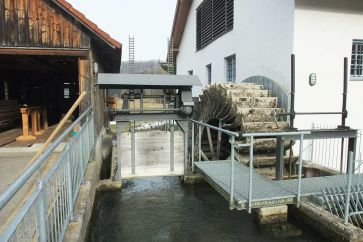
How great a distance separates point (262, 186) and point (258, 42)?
19.0 ft

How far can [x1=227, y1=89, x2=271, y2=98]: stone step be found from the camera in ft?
25.9

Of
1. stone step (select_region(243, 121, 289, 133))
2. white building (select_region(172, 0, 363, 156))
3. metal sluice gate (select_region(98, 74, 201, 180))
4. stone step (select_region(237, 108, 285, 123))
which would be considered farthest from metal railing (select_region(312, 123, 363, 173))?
metal sluice gate (select_region(98, 74, 201, 180))

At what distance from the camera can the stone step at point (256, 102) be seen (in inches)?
307

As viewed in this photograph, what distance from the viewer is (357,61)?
8719 millimetres

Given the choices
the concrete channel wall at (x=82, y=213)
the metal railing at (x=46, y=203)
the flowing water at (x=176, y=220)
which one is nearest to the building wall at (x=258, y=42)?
the flowing water at (x=176, y=220)

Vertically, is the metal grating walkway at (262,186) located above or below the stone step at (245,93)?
below

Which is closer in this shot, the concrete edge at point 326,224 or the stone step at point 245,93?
the concrete edge at point 326,224

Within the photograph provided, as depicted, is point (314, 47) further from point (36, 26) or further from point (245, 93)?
point (36, 26)

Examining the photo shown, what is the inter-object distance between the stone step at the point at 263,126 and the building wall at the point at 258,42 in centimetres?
130

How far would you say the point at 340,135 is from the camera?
21.0ft

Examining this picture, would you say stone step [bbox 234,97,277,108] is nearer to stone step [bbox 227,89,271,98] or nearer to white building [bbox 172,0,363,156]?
stone step [bbox 227,89,271,98]

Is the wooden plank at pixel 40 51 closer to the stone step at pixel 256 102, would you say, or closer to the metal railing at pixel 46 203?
the metal railing at pixel 46 203

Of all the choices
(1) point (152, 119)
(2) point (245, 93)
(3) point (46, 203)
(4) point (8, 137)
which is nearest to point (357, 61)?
(2) point (245, 93)

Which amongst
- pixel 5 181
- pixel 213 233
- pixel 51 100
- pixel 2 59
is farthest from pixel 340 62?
pixel 51 100
